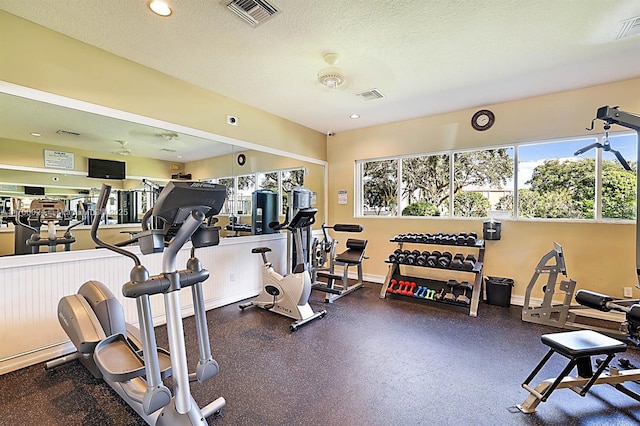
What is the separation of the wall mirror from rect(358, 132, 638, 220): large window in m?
2.62

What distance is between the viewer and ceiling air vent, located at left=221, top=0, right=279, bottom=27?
7.11 ft

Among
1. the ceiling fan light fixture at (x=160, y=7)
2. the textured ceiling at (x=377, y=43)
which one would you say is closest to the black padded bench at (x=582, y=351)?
the textured ceiling at (x=377, y=43)

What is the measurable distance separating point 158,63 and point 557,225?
5.04 metres

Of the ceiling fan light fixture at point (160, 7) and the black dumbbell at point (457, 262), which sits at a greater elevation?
the ceiling fan light fixture at point (160, 7)

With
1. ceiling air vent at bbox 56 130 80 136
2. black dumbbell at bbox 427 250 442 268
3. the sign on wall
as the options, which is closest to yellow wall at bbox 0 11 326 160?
ceiling air vent at bbox 56 130 80 136

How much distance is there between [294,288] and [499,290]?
9.02 feet

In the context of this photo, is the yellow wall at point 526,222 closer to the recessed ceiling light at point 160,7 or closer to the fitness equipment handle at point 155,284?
the recessed ceiling light at point 160,7

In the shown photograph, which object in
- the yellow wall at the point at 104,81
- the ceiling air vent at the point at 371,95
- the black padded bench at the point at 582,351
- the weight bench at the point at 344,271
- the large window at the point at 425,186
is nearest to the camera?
the black padded bench at the point at 582,351

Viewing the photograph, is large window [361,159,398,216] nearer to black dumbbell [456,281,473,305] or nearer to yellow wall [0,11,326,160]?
black dumbbell [456,281,473,305]

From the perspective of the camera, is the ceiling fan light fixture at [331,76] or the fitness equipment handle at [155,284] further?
the ceiling fan light fixture at [331,76]

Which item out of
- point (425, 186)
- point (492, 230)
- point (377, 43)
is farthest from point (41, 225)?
point (492, 230)

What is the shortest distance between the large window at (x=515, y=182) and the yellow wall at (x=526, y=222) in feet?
0.54

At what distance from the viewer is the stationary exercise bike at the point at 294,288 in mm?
3416

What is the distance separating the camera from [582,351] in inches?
71.3
